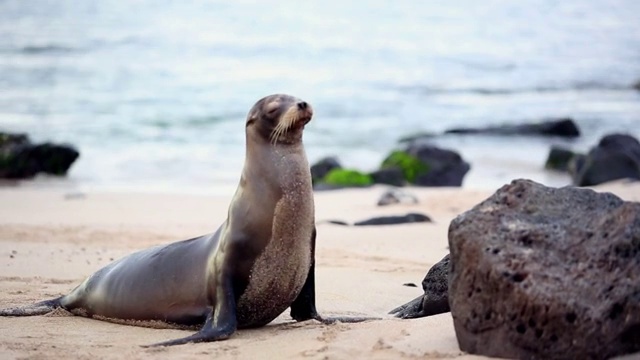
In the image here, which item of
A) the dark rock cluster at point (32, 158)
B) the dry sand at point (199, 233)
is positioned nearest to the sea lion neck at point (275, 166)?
the dry sand at point (199, 233)

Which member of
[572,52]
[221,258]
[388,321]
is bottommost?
[572,52]

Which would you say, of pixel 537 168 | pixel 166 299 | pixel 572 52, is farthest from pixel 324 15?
pixel 166 299

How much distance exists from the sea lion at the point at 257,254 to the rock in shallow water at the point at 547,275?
3.99 ft

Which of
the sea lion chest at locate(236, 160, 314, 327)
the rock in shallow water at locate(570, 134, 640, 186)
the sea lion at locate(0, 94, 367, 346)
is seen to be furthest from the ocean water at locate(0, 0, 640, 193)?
the sea lion chest at locate(236, 160, 314, 327)

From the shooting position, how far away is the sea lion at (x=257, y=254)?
5.61 metres

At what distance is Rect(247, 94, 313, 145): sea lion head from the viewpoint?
5592 millimetres

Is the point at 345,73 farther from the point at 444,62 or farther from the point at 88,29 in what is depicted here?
the point at 88,29

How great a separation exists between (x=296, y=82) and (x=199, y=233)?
72.7ft

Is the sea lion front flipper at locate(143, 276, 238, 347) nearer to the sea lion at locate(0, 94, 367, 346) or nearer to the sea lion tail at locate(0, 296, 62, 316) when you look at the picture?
the sea lion at locate(0, 94, 367, 346)

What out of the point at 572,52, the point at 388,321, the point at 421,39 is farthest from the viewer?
the point at 421,39

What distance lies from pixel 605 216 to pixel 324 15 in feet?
198

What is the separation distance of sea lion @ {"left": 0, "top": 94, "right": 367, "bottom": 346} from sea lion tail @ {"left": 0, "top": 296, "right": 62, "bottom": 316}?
64 cm

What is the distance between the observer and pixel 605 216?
4535 mm

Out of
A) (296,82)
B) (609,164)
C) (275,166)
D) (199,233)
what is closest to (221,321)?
(275,166)
